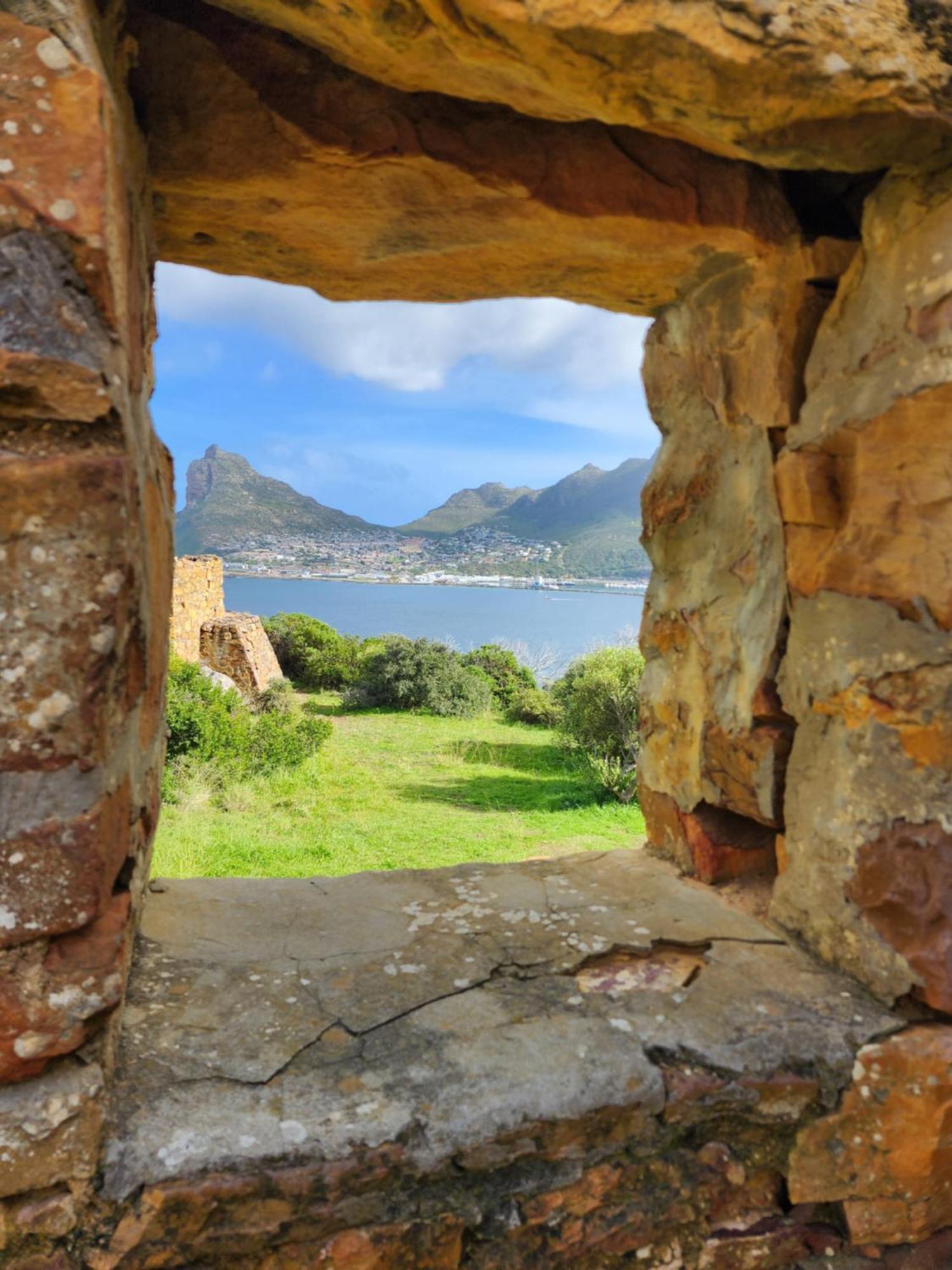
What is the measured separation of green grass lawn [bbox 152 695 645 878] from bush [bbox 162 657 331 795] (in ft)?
0.78

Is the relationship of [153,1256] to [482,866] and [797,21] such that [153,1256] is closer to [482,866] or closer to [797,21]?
[482,866]

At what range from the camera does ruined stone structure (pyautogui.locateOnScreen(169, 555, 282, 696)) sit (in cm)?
1120

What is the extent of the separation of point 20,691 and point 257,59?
142 cm

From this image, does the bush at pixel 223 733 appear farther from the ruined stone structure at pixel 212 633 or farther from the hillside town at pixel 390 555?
the hillside town at pixel 390 555

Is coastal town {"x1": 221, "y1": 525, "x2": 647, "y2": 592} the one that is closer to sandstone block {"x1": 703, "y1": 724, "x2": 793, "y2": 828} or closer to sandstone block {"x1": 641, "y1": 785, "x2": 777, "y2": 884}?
sandstone block {"x1": 641, "y1": 785, "x2": 777, "y2": 884}

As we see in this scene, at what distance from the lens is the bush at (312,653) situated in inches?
557

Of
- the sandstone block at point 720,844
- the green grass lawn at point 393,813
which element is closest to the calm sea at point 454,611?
the green grass lawn at point 393,813

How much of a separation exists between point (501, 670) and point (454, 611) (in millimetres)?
21816

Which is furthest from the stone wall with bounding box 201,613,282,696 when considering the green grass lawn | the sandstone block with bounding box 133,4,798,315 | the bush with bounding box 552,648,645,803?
the sandstone block with bounding box 133,4,798,315

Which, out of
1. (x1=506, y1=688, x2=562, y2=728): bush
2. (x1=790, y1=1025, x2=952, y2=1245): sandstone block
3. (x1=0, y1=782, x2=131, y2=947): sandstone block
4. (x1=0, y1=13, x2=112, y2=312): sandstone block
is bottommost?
(x1=506, y1=688, x2=562, y2=728): bush

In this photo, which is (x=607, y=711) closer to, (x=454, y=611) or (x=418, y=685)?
(x=418, y=685)

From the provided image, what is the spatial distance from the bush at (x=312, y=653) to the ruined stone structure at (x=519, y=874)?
11979 millimetres

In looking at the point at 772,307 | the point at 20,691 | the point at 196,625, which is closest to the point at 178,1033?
the point at 20,691

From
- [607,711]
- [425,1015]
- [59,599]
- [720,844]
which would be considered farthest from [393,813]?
[59,599]
